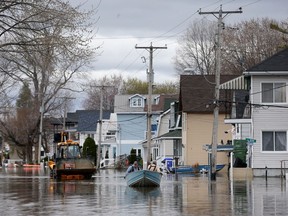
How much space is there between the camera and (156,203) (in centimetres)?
2641

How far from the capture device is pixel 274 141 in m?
48.0

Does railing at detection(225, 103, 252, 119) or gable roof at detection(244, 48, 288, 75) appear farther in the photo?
railing at detection(225, 103, 252, 119)

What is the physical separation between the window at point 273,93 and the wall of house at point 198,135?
18.0 m

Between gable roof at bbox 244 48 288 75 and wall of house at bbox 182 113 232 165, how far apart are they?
1750cm

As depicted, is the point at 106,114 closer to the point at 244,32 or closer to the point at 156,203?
the point at 244,32

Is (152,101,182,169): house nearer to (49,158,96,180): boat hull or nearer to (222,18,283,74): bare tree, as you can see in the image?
(222,18,283,74): bare tree

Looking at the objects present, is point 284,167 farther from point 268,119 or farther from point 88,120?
point 88,120

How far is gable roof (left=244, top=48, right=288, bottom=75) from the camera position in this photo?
155 ft

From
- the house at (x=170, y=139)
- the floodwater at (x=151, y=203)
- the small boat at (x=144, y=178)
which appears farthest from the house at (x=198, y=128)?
the floodwater at (x=151, y=203)

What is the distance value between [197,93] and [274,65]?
1983 cm

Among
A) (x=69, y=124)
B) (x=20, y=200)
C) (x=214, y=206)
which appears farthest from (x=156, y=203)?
(x=69, y=124)

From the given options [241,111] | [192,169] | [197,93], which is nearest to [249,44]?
[197,93]

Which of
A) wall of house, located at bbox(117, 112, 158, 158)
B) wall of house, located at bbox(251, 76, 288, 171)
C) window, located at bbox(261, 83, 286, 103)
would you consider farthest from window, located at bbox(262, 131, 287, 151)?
wall of house, located at bbox(117, 112, 158, 158)

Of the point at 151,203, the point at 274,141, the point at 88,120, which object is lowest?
the point at 151,203
